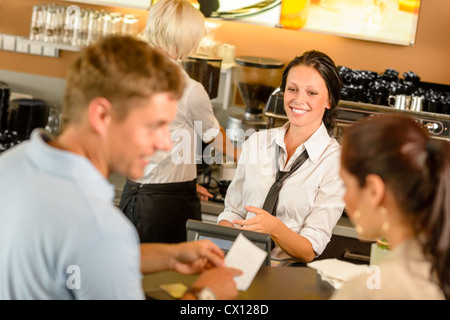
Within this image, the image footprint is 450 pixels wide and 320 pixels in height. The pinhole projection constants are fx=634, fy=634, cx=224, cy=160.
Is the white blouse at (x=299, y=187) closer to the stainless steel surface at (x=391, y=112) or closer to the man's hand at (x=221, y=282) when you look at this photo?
the man's hand at (x=221, y=282)

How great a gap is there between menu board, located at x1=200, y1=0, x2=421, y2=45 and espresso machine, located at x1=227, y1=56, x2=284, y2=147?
0.28 m

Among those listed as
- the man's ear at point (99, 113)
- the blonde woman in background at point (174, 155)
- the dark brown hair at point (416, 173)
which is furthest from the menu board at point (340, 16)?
the man's ear at point (99, 113)

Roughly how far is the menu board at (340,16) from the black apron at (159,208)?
1510 mm

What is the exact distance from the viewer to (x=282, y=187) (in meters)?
2.59

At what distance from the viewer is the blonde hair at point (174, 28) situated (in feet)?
9.77

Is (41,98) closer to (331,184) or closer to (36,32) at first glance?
(36,32)

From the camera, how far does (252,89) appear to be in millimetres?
4223

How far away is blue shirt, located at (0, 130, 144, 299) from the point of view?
1221 millimetres

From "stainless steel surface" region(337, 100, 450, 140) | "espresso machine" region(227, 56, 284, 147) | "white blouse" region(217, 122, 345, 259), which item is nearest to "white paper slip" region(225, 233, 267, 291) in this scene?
"white blouse" region(217, 122, 345, 259)

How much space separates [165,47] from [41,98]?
7.05ft

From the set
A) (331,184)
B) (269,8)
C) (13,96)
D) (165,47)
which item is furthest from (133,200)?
(13,96)

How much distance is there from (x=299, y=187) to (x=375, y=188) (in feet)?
3.57

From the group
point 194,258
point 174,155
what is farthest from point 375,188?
point 174,155
